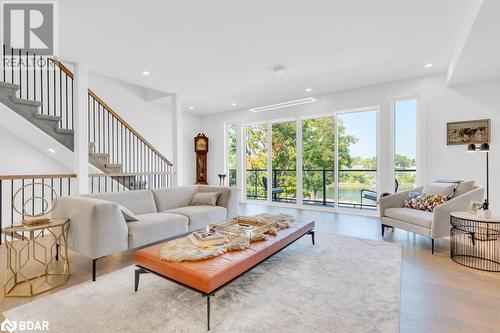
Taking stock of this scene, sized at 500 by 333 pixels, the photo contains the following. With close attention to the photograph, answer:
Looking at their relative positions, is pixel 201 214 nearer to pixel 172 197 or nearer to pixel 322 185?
pixel 172 197

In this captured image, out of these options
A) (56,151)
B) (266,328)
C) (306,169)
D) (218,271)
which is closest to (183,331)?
(218,271)

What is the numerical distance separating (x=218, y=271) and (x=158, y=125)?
19.2 ft

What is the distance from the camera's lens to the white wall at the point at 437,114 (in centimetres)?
432

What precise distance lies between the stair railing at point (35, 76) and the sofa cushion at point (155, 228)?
2739mm

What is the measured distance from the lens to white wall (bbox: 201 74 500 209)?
14.2 feet

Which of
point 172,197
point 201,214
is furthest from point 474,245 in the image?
point 172,197

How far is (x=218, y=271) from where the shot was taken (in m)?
1.79

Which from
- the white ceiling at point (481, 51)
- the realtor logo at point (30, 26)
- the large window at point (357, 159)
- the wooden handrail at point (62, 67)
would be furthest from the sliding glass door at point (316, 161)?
the realtor logo at point (30, 26)

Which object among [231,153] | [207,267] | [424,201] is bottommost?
[207,267]

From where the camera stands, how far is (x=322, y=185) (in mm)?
6172

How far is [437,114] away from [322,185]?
8.97ft

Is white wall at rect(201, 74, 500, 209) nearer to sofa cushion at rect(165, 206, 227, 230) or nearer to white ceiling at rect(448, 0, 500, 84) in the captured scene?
white ceiling at rect(448, 0, 500, 84)

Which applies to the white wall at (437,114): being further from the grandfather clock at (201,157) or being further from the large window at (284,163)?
the grandfather clock at (201,157)

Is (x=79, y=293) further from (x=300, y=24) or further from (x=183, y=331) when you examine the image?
(x=300, y=24)
